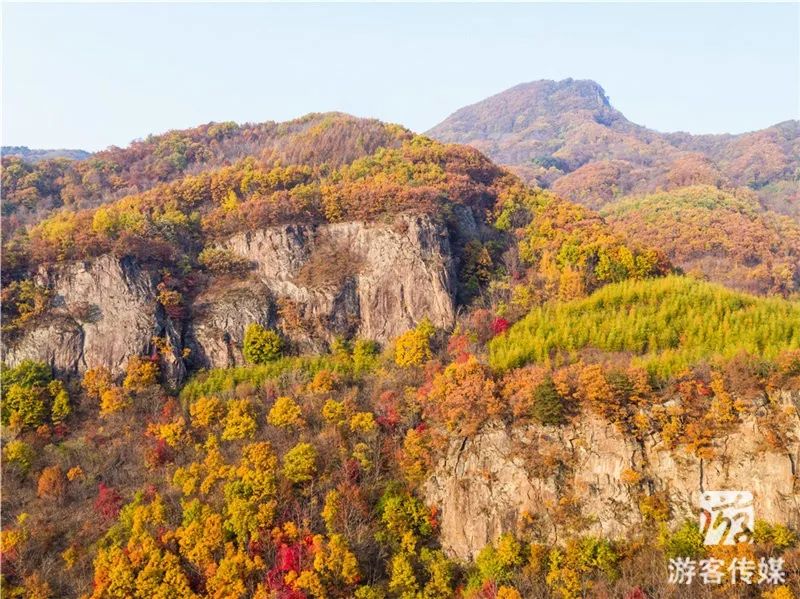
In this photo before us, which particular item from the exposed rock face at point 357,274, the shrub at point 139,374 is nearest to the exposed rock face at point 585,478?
the exposed rock face at point 357,274

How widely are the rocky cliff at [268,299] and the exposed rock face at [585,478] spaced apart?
1282 centimetres

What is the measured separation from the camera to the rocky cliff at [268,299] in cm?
3747

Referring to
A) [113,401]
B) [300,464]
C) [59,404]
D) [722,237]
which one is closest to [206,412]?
[113,401]

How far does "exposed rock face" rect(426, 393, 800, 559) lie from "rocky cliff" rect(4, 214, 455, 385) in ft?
42.1

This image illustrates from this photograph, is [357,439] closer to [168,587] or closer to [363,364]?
[363,364]

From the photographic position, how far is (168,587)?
1016 inches

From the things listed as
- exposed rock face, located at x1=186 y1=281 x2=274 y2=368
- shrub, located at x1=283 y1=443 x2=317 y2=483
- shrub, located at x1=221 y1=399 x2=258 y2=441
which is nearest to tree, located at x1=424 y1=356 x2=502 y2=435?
shrub, located at x1=283 y1=443 x2=317 y2=483

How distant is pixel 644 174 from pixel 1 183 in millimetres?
109603

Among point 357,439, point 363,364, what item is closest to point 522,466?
point 357,439

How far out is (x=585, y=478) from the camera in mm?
27953

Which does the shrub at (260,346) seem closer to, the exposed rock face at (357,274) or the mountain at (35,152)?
the exposed rock face at (357,274)

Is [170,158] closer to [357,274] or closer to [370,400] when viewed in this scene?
[357,274]

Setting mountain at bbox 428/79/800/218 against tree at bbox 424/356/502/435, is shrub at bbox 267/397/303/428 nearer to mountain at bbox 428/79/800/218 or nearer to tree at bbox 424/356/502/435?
tree at bbox 424/356/502/435

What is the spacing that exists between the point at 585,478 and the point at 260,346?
2305 cm
